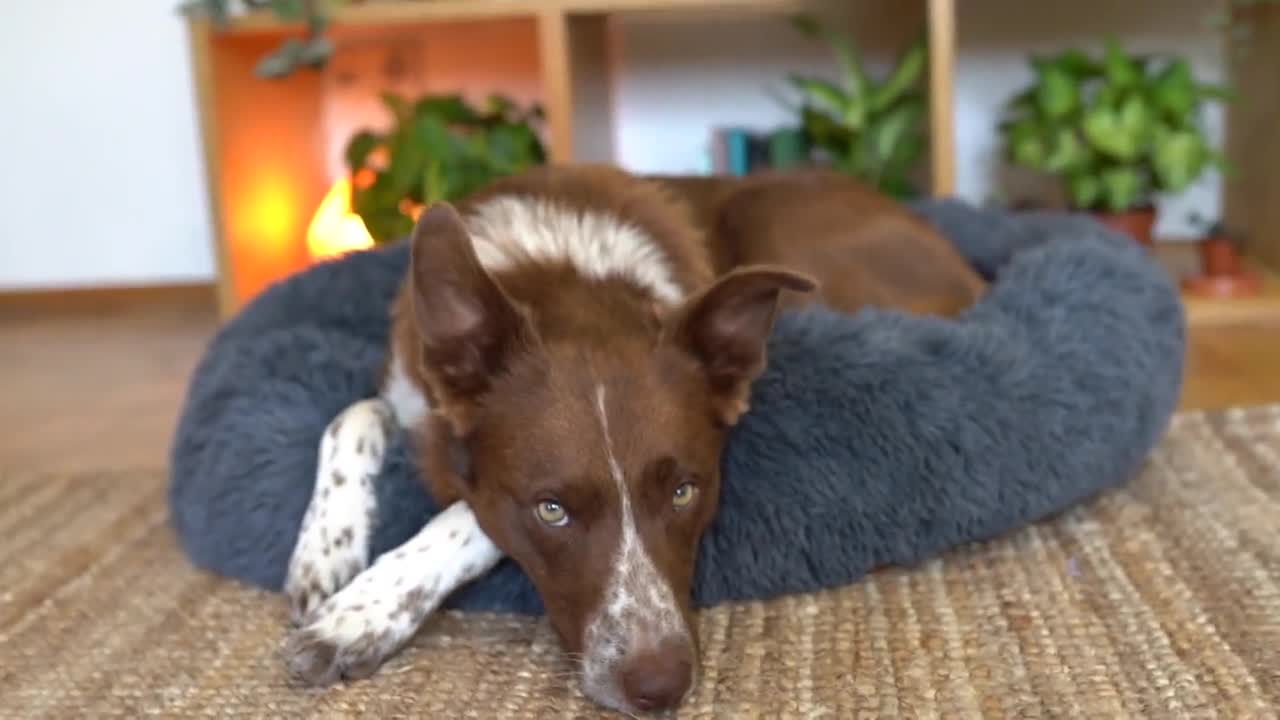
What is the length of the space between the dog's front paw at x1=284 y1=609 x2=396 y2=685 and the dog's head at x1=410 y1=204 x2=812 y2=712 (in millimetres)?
223

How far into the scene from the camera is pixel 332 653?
1926 mm

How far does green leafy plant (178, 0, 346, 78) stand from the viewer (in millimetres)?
3975

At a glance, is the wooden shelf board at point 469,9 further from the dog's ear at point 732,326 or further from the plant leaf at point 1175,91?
the dog's ear at point 732,326

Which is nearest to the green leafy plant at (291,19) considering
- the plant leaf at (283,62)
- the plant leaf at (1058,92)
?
the plant leaf at (283,62)

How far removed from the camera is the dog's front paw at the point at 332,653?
192cm

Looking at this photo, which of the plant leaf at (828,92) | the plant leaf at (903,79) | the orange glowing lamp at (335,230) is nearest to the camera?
the plant leaf at (903,79)

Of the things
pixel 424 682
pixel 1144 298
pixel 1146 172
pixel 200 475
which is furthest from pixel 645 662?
pixel 1146 172

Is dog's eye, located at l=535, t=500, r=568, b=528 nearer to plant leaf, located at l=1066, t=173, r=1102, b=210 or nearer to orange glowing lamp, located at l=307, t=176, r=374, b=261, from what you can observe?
plant leaf, located at l=1066, t=173, r=1102, b=210

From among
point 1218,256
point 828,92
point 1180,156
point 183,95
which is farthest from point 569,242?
point 183,95

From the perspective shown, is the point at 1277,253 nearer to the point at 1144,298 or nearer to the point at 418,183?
the point at 1144,298

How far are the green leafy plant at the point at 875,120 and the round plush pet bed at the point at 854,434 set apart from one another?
1487 millimetres

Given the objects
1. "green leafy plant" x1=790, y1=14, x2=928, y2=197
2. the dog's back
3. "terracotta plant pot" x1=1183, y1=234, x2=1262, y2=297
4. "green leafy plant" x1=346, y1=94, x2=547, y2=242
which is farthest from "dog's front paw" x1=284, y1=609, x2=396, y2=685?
"terracotta plant pot" x1=1183, y1=234, x2=1262, y2=297

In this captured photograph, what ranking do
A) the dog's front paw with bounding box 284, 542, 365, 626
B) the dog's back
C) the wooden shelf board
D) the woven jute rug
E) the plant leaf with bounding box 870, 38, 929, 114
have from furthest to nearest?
the plant leaf with bounding box 870, 38, 929, 114 < the wooden shelf board < the dog's back < the dog's front paw with bounding box 284, 542, 365, 626 < the woven jute rug

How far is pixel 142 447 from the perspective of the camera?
3299 millimetres
